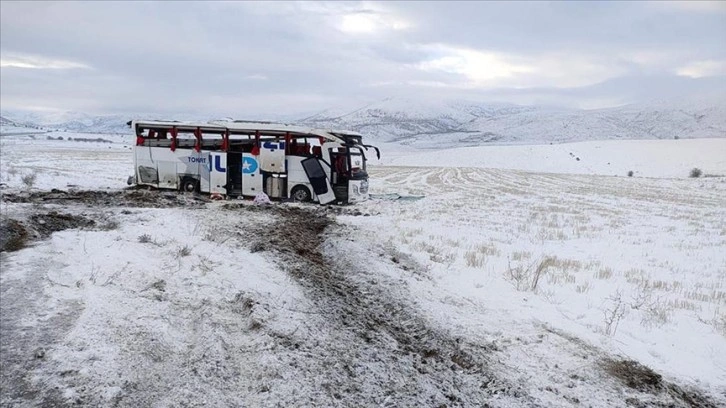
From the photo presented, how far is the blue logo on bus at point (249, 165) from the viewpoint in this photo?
19641mm

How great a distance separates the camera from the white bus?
19.2m

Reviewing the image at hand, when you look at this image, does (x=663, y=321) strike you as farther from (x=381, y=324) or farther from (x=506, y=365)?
(x=381, y=324)

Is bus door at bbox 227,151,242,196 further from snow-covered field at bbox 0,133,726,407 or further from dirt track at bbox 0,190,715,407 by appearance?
dirt track at bbox 0,190,715,407

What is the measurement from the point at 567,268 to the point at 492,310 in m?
3.92

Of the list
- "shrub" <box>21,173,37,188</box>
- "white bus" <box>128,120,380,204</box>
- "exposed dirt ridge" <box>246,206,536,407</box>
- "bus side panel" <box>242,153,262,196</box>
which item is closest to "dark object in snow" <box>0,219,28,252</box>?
"exposed dirt ridge" <box>246,206,536,407</box>

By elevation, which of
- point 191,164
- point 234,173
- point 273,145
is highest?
point 273,145

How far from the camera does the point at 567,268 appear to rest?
32.2 feet

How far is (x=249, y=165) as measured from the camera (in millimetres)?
19672

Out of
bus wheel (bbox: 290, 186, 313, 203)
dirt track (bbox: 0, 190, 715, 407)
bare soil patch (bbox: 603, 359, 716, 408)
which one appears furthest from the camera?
bus wheel (bbox: 290, 186, 313, 203)

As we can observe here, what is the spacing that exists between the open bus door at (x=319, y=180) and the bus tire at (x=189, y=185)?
4.88m

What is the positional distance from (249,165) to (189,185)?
9.68 ft

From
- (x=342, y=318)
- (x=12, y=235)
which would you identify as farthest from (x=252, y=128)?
(x=342, y=318)

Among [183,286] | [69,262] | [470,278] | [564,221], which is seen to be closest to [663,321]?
[470,278]

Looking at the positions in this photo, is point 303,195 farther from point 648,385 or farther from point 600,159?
point 600,159
